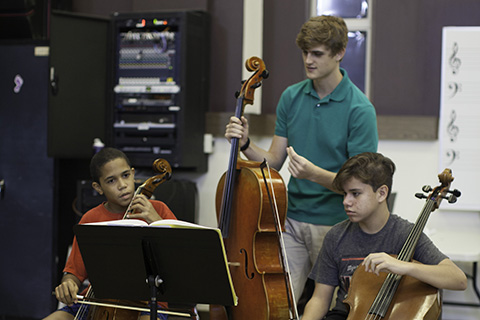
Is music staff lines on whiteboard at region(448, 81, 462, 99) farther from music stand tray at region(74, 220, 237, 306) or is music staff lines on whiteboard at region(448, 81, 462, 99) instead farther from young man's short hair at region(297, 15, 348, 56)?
music stand tray at region(74, 220, 237, 306)

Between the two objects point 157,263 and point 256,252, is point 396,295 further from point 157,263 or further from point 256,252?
point 157,263

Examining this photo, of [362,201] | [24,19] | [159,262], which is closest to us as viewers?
[159,262]

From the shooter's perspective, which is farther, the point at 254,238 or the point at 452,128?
the point at 452,128

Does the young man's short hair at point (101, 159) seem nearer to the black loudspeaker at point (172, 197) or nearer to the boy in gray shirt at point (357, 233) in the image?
the boy in gray shirt at point (357, 233)

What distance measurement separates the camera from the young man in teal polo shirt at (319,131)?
2.44m

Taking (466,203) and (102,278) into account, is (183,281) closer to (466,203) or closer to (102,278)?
(102,278)

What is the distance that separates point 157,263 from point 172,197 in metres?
2.00

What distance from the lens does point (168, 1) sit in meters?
4.20

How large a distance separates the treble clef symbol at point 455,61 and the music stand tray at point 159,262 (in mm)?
2566

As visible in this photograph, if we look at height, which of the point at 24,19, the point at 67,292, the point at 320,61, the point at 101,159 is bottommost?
the point at 67,292

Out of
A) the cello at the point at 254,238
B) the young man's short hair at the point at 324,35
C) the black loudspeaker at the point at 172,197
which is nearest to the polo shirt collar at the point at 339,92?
the young man's short hair at the point at 324,35

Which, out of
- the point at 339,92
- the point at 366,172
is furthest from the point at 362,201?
the point at 339,92

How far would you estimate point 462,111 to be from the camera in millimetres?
3867

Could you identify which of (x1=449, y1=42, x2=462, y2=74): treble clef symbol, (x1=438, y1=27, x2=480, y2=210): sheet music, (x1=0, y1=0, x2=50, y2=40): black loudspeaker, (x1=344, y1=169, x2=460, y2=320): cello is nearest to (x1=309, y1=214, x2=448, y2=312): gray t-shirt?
(x1=344, y1=169, x2=460, y2=320): cello
